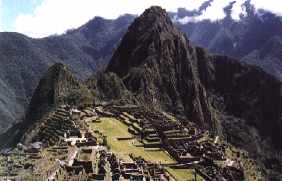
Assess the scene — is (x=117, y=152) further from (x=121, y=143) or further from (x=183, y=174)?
(x=183, y=174)


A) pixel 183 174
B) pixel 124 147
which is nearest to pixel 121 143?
pixel 124 147

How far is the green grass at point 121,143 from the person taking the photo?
433 ft

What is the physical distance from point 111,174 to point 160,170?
17.1 meters

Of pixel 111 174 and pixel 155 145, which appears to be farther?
pixel 155 145

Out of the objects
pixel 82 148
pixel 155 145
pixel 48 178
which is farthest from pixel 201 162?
pixel 48 178

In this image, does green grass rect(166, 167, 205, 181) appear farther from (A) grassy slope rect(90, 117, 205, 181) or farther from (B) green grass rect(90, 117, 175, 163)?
(B) green grass rect(90, 117, 175, 163)

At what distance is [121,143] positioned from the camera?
474 ft

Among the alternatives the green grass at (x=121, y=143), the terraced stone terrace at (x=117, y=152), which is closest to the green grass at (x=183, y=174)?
the terraced stone terrace at (x=117, y=152)

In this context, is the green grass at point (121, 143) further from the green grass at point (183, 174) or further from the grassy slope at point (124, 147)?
the green grass at point (183, 174)

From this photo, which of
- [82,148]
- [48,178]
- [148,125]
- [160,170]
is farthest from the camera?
[148,125]

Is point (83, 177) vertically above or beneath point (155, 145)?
beneath

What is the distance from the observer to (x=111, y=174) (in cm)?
9881

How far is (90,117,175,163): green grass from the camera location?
13200cm

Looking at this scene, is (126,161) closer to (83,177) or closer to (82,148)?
(82,148)
